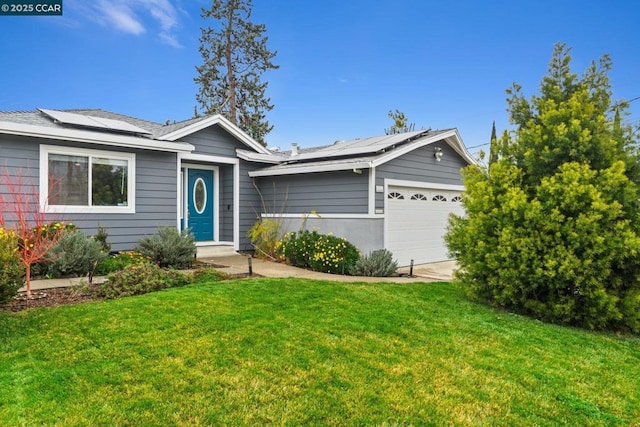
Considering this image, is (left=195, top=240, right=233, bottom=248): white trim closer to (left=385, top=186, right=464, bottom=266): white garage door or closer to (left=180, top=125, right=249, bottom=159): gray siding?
(left=180, top=125, right=249, bottom=159): gray siding

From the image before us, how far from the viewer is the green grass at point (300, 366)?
9.63 feet

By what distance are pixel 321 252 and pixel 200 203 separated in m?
4.56

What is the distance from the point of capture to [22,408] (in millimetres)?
2863

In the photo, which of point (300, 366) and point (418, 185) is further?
point (418, 185)

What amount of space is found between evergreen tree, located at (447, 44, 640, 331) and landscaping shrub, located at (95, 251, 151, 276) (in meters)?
6.18

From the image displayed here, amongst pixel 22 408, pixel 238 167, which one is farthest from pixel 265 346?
pixel 238 167

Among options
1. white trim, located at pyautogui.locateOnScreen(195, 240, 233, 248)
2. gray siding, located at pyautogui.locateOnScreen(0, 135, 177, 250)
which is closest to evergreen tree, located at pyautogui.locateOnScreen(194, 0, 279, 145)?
white trim, located at pyautogui.locateOnScreen(195, 240, 233, 248)

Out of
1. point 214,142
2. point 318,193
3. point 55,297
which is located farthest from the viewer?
point 214,142

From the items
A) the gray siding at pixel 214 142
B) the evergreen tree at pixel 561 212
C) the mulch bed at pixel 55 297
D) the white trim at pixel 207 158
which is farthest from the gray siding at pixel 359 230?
the mulch bed at pixel 55 297

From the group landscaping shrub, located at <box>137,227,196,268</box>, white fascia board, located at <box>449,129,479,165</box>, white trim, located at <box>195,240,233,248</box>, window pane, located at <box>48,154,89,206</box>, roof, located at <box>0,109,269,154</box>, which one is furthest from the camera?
white fascia board, located at <box>449,129,479,165</box>

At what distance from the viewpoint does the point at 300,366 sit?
11.9ft

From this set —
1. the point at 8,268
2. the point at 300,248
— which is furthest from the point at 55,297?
the point at 300,248

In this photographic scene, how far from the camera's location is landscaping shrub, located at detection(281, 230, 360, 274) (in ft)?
31.3

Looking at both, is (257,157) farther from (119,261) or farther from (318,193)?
(119,261)
